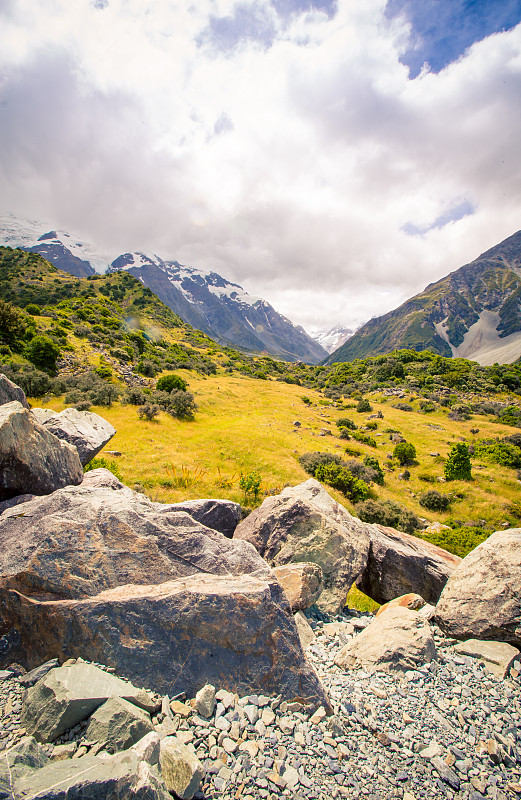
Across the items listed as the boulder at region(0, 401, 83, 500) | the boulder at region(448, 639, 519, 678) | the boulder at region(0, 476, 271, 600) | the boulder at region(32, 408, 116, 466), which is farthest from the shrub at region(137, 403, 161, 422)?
the boulder at region(448, 639, 519, 678)

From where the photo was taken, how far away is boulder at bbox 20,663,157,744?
482 centimetres

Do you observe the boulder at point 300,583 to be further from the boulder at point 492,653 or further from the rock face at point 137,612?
the boulder at point 492,653

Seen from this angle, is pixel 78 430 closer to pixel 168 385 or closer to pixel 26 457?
pixel 26 457

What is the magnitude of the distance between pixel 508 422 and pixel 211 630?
59.2 metres

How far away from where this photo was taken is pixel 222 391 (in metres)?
54.0

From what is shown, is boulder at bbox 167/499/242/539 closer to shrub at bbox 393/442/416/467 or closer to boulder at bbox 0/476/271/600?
boulder at bbox 0/476/271/600

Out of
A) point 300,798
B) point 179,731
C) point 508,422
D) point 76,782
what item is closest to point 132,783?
point 76,782

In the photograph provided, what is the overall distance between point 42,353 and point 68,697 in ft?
150

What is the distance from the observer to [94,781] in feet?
12.3

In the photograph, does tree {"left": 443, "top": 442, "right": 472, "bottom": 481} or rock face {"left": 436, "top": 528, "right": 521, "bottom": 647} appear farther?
tree {"left": 443, "top": 442, "right": 472, "bottom": 481}

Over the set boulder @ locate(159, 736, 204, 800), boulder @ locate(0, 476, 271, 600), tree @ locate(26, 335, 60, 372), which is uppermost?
tree @ locate(26, 335, 60, 372)

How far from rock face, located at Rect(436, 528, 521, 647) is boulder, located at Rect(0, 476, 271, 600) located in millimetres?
6204

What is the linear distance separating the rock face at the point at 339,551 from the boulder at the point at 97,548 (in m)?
3.77

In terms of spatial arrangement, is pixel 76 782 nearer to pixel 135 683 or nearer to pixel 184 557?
pixel 135 683
